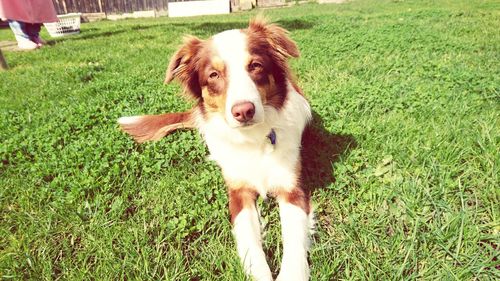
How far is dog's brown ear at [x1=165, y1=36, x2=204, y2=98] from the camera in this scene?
3.05m

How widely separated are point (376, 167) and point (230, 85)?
143cm

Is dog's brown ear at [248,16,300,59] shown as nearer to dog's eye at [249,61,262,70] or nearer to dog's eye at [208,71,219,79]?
dog's eye at [249,61,262,70]

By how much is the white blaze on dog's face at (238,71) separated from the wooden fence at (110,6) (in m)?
21.8

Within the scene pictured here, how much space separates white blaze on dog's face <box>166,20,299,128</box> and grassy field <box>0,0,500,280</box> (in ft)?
2.25

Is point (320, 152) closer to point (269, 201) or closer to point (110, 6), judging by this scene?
point (269, 201)

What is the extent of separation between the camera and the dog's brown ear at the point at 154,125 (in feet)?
11.9

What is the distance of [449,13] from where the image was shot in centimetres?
1011

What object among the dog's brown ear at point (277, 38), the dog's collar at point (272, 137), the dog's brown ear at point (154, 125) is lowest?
the dog's brown ear at point (154, 125)

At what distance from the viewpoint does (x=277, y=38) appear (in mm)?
3016

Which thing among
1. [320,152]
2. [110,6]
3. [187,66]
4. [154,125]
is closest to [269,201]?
[320,152]

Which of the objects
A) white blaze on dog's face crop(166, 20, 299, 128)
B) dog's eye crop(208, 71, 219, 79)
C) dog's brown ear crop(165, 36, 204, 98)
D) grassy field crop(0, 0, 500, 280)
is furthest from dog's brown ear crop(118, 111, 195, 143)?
dog's eye crop(208, 71, 219, 79)

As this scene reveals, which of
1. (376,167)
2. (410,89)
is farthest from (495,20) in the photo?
(376,167)

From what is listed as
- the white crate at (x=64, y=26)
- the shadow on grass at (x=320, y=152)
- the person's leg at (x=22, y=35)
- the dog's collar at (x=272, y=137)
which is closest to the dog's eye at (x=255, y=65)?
the dog's collar at (x=272, y=137)

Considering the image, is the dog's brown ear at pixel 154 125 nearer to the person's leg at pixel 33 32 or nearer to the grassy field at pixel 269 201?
the grassy field at pixel 269 201
